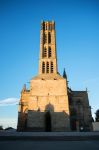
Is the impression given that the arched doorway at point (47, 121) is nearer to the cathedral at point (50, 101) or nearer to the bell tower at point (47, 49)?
the cathedral at point (50, 101)

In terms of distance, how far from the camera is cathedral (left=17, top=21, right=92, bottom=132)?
30.0 meters

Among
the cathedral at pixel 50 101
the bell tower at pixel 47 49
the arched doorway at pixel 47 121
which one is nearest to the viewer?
the cathedral at pixel 50 101

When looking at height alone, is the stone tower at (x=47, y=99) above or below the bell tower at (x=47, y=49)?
below

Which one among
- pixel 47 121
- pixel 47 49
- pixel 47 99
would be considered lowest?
pixel 47 121

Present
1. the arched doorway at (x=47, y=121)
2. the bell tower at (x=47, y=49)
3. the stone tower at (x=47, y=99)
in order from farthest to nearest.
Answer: the bell tower at (x=47, y=49), the arched doorway at (x=47, y=121), the stone tower at (x=47, y=99)

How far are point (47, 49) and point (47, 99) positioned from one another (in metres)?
12.2

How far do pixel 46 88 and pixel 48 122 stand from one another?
21.0 ft

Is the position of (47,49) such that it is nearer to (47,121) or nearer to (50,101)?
(50,101)

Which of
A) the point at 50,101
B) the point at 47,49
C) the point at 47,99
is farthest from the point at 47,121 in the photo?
the point at 47,49

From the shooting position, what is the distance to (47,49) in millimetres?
38312

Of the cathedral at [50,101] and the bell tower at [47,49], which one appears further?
the bell tower at [47,49]

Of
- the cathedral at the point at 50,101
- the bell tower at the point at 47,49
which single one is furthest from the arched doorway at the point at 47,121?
the bell tower at the point at 47,49

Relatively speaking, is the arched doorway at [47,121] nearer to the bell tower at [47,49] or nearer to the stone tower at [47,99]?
the stone tower at [47,99]

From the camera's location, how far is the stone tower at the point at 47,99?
29.9 meters
